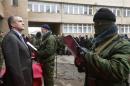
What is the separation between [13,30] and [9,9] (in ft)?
125

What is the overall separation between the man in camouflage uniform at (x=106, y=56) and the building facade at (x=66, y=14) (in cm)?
4845

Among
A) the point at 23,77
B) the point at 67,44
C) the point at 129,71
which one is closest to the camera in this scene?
the point at 129,71

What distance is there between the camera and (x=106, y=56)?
11.8 feet

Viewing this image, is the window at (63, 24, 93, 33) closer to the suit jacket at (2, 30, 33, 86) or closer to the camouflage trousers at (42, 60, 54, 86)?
the camouflage trousers at (42, 60, 54, 86)

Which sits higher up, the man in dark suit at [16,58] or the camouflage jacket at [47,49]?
the man in dark suit at [16,58]

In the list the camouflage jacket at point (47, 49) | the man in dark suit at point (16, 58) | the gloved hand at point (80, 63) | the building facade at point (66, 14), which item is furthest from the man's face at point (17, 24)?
the building facade at point (66, 14)

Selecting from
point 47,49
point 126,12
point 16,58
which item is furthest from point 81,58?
point 126,12

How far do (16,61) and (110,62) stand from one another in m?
2.15

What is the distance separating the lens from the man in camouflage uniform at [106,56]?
3453mm

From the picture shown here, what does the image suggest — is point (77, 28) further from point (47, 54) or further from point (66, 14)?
point (47, 54)

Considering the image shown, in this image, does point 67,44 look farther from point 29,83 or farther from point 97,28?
point 29,83

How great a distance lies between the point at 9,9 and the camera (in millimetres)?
43344

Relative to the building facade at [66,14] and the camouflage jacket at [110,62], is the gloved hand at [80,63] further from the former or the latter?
the building facade at [66,14]

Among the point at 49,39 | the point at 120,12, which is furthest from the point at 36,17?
the point at 49,39
